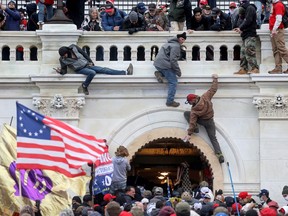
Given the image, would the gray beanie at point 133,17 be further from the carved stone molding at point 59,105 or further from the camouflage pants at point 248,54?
the camouflage pants at point 248,54

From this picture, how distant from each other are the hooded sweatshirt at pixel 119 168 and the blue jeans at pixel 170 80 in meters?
2.12

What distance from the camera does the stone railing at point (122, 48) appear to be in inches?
1654

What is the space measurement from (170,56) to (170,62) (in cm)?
15

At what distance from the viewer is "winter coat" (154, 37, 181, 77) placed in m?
41.4

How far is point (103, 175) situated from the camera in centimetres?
3978

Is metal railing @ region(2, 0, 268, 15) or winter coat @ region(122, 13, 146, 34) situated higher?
winter coat @ region(122, 13, 146, 34)

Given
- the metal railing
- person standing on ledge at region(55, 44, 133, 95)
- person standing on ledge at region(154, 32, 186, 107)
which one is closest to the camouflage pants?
person standing on ledge at region(154, 32, 186, 107)

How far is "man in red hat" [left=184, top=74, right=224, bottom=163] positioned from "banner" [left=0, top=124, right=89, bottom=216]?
414 cm

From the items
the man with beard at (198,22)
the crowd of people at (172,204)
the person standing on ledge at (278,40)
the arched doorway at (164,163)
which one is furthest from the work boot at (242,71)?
the crowd of people at (172,204)

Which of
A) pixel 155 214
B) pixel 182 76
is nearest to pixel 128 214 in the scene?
pixel 155 214

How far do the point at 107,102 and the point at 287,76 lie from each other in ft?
15.4

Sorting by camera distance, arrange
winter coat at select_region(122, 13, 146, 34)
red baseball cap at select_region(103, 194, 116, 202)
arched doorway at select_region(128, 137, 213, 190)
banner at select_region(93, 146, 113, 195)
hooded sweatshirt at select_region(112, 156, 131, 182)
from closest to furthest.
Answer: red baseball cap at select_region(103, 194, 116, 202)
banner at select_region(93, 146, 113, 195)
hooded sweatshirt at select_region(112, 156, 131, 182)
winter coat at select_region(122, 13, 146, 34)
arched doorway at select_region(128, 137, 213, 190)

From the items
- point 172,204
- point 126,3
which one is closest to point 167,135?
point 172,204

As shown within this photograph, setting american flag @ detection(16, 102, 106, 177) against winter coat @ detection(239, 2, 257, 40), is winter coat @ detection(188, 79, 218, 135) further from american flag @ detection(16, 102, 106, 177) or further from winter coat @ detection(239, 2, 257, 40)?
american flag @ detection(16, 102, 106, 177)
